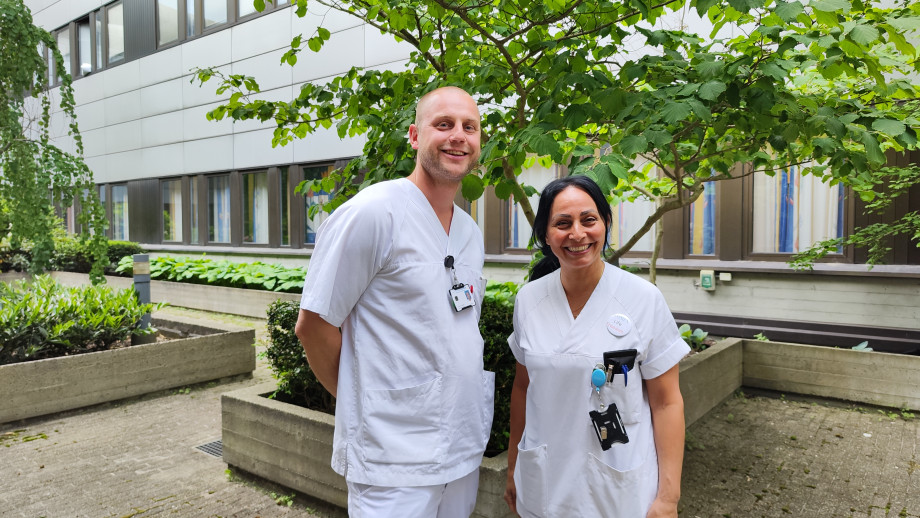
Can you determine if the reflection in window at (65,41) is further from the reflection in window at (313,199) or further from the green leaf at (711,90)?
the green leaf at (711,90)

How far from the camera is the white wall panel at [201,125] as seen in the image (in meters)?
16.7

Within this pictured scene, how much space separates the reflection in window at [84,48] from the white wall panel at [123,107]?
2037 millimetres

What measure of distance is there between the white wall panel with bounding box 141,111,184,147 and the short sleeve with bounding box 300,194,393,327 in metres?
17.7

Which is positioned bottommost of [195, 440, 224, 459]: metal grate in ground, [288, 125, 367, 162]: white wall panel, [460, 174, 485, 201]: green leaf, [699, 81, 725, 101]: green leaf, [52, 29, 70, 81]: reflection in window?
[195, 440, 224, 459]: metal grate in ground

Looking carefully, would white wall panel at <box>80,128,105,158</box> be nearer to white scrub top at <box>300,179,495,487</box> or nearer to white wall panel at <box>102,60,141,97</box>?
white wall panel at <box>102,60,141,97</box>

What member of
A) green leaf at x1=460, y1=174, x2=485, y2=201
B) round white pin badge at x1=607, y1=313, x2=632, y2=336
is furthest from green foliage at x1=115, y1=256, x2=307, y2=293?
round white pin badge at x1=607, y1=313, x2=632, y2=336

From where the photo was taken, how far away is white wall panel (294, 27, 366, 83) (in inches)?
535

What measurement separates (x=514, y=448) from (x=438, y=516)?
1.28 ft

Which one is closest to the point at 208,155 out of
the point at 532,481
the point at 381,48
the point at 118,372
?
the point at 381,48

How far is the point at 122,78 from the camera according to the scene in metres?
20.0

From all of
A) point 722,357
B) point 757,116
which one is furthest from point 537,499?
point 722,357

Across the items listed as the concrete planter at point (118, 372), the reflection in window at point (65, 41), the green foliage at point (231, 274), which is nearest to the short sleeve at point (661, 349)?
the concrete planter at point (118, 372)

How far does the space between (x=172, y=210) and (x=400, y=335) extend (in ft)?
62.5

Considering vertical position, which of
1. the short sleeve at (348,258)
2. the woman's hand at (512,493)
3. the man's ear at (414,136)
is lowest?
the woman's hand at (512,493)
